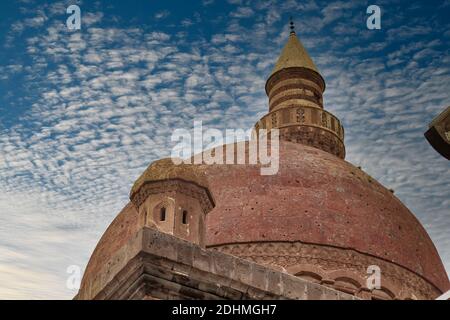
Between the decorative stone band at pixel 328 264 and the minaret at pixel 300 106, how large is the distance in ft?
17.5

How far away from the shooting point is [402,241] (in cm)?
1415

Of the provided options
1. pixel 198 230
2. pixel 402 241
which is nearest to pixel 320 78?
pixel 402 241

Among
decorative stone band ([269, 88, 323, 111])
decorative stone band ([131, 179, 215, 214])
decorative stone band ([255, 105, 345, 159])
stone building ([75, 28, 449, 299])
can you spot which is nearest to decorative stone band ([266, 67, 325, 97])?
decorative stone band ([269, 88, 323, 111])

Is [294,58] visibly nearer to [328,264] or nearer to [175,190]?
[328,264]

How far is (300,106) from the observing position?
62.0ft

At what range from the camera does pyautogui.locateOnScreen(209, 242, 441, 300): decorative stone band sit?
1281 centimetres

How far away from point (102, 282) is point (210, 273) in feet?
2.31

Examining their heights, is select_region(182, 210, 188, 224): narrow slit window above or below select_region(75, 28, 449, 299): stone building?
below

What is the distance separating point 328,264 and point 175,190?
22.3 feet

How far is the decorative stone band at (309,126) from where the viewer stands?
719 inches

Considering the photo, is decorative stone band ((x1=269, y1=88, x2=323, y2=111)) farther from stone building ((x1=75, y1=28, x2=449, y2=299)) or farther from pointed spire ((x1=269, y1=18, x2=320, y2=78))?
stone building ((x1=75, y1=28, x2=449, y2=299))

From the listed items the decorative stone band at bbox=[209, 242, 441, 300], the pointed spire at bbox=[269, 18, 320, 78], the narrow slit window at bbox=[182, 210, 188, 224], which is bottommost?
the narrow slit window at bbox=[182, 210, 188, 224]

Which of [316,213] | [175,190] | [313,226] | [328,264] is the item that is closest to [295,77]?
[316,213]

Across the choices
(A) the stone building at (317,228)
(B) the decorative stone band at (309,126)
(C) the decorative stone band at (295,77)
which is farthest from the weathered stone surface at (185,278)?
(C) the decorative stone band at (295,77)
